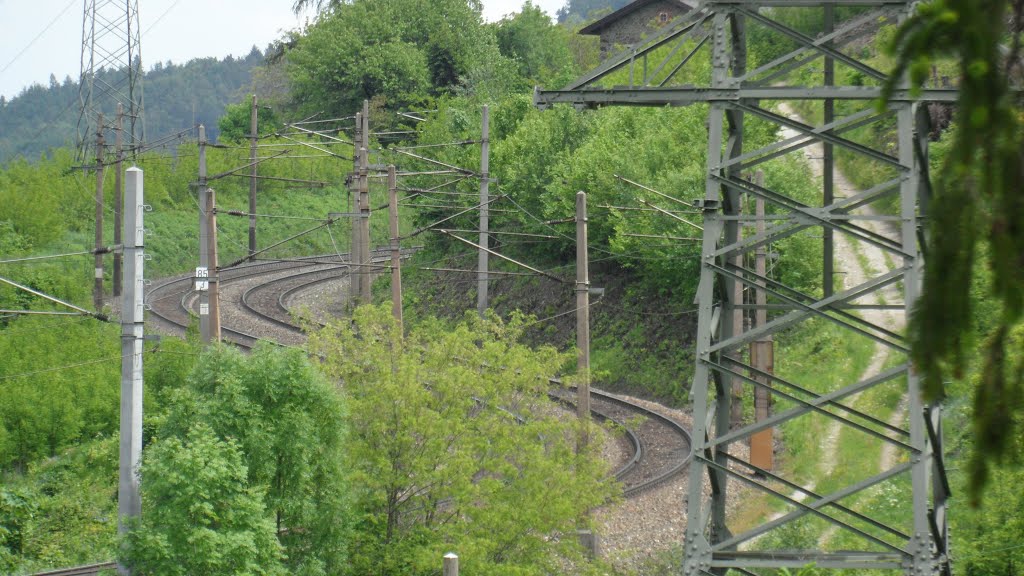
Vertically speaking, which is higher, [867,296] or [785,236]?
[785,236]

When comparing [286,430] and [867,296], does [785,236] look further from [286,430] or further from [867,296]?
[867,296]

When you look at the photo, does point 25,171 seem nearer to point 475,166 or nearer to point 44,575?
point 475,166

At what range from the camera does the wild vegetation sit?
47.2 feet

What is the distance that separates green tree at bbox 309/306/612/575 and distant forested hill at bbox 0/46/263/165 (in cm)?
12063

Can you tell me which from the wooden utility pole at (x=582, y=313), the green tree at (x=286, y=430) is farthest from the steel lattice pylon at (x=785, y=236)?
the wooden utility pole at (x=582, y=313)

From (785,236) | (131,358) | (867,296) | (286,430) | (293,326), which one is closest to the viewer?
(785,236)

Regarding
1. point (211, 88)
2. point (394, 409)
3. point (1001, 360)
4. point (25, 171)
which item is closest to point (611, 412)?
point (394, 409)

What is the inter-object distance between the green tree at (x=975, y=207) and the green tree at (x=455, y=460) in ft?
36.7

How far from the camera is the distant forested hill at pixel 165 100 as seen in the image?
13638 cm

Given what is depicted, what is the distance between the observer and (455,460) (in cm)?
1570

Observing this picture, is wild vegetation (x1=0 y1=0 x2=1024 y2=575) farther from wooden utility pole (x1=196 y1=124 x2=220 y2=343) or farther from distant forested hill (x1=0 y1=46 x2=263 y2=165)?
distant forested hill (x1=0 y1=46 x2=263 y2=165)

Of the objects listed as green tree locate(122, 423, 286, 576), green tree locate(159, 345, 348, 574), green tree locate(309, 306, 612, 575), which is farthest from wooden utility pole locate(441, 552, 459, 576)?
green tree locate(159, 345, 348, 574)

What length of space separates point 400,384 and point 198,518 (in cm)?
392

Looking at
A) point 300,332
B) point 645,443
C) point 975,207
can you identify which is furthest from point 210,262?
point 975,207
